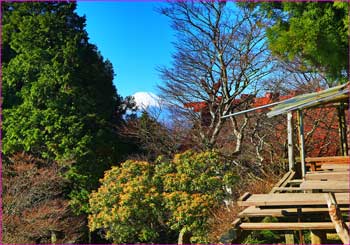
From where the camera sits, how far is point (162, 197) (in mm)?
8891

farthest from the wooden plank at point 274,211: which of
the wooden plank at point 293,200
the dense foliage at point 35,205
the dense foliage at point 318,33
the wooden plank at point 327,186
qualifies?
the dense foliage at point 35,205

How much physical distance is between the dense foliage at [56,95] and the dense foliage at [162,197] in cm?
256

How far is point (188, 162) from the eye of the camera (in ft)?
30.1

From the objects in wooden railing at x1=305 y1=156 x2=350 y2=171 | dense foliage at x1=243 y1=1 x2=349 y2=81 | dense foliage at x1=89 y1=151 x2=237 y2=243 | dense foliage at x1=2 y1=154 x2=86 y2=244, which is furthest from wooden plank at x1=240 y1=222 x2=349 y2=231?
dense foliage at x1=2 y1=154 x2=86 y2=244

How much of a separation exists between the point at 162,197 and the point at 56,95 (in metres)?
5.08

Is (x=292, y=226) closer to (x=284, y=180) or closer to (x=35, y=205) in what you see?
(x=284, y=180)

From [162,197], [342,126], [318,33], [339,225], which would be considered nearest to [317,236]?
[339,225]

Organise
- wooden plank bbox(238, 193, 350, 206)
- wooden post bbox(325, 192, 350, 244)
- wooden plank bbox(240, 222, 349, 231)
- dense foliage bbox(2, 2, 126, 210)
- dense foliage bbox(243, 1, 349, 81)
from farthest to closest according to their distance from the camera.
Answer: dense foliage bbox(2, 2, 126, 210), dense foliage bbox(243, 1, 349, 81), wooden plank bbox(238, 193, 350, 206), wooden plank bbox(240, 222, 349, 231), wooden post bbox(325, 192, 350, 244)

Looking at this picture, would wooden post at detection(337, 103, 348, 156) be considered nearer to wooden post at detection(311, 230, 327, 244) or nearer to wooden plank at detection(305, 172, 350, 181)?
wooden plank at detection(305, 172, 350, 181)

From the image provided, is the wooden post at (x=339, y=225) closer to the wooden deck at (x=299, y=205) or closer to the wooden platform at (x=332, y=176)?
the wooden deck at (x=299, y=205)

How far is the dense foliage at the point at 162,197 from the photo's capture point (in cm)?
846

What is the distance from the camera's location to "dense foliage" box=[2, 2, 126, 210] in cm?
1178

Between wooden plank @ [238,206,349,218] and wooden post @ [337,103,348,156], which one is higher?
wooden post @ [337,103,348,156]

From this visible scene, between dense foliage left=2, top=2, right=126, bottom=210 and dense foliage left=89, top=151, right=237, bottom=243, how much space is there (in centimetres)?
256
